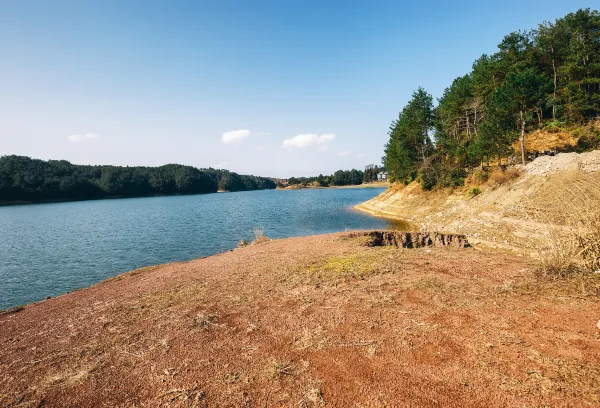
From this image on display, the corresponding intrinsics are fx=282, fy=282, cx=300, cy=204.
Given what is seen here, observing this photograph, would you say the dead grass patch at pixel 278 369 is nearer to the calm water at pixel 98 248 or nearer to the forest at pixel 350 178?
the calm water at pixel 98 248

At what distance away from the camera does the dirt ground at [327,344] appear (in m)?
5.22

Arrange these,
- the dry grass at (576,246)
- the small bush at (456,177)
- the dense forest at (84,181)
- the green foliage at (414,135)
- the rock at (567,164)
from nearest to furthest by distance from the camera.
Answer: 1. the dry grass at (576,246)
2. the rock at (567,164)
3. the small bush at (456,177)
4. the green foliage at (414,135)
5. the dense forest at (84,181)

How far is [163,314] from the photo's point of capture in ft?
31.8

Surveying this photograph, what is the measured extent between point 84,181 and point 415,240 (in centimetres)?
16144

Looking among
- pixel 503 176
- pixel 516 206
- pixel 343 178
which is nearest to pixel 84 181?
pixel 343 178

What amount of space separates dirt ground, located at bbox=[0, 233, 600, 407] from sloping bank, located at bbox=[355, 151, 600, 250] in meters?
7.59

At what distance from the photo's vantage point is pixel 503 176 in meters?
30.6

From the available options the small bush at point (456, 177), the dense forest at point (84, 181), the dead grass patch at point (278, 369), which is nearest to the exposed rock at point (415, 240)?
the dead grass patch at point (278, 369)

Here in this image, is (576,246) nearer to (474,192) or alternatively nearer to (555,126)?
(474,192)

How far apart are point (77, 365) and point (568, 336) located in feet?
37.7

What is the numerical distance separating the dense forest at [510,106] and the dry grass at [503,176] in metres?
3.56

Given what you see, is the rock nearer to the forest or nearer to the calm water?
the calm water

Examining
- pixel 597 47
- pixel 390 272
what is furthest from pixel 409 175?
pixel 390 272

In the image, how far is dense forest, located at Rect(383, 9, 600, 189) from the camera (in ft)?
112
